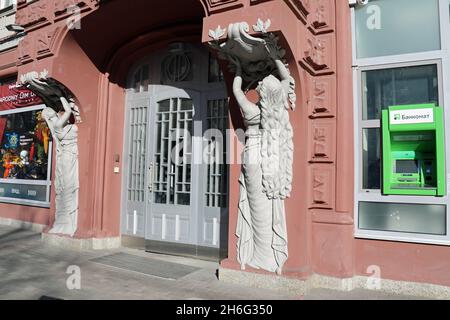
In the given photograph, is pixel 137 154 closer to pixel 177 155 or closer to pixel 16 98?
pixel 177 155

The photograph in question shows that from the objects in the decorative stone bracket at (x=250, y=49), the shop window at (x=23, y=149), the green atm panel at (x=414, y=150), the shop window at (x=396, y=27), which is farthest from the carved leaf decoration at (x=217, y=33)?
the shop window at (x=23, y=149)

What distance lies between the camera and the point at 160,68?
21.4ft

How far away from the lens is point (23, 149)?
8.60 meters

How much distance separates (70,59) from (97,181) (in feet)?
6.87

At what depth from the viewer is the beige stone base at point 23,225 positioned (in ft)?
25.0

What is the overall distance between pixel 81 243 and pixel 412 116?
529 centimetres

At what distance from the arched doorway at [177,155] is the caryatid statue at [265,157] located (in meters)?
1.12

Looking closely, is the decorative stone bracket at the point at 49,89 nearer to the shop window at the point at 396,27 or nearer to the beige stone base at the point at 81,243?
the beige stone base at the point at 81,243

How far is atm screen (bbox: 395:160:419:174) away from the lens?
434 cm

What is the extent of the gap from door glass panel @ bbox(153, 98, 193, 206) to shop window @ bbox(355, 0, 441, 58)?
2.72 m

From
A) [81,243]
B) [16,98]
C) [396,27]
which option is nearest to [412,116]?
[396,27]

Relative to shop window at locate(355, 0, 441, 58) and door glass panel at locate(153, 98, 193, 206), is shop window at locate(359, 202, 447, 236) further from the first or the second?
door glass panel at locate(153, 98, 193, 206)

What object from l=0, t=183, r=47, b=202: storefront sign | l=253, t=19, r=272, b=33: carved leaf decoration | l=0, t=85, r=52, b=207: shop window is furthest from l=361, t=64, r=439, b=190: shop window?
l=0, t=183, r=47, b=202: storefront sign

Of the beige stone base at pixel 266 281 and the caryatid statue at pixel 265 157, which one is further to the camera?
the caryatid statue at pixel 265 157
